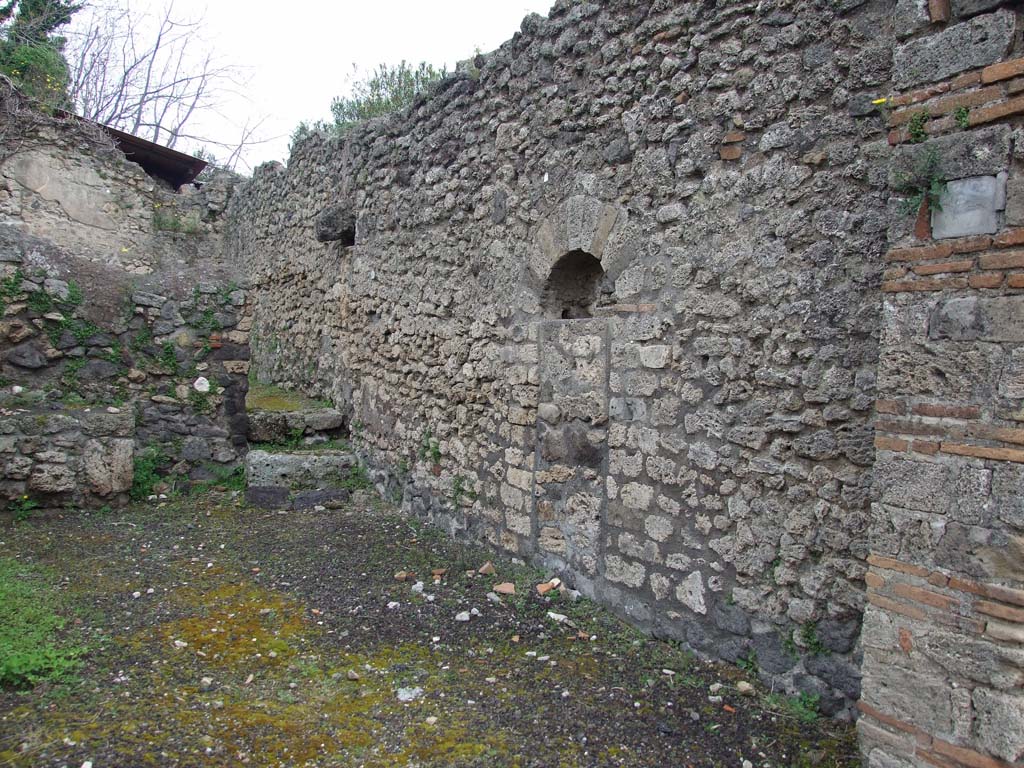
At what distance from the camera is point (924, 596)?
2.33 metres

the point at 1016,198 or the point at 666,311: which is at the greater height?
the point at 1016,198

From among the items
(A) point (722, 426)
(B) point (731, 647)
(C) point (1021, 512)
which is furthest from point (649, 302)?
(C) point (1021, 512)

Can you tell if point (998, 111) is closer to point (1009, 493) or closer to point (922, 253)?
point (922, 253)

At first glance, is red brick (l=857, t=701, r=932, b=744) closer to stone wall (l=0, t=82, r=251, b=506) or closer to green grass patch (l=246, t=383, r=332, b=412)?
stone wall (l=0, t=82, r=251, b=506)

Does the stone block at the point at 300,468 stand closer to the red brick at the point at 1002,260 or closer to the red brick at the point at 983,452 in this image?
the red brick at the point at 983,452

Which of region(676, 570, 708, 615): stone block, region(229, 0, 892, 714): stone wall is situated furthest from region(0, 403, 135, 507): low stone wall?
region(676, 570, 708, 615): stone block

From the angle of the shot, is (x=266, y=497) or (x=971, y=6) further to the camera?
(x=266, y=497)

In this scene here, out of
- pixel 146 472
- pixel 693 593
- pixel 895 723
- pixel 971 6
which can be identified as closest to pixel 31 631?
pixel 146 472

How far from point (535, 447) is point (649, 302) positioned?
4.61 ft

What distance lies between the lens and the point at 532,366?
4.87 m

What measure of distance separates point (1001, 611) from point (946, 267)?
3.64 ft

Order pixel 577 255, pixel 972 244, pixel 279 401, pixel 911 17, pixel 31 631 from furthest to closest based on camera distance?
pixel 279 401 → pixel 577 255 → pixel 31 631 → pixel 911 17 → pixel 972 244

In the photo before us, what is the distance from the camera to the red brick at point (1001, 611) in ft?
6.94

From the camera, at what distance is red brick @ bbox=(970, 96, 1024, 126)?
2.16m
